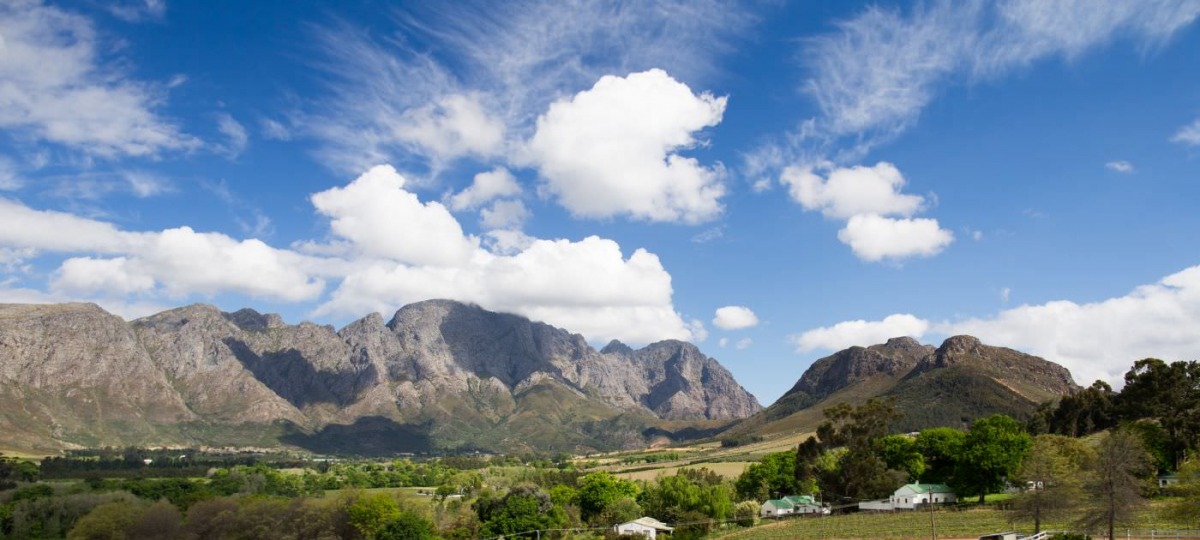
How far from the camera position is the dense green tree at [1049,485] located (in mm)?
59181

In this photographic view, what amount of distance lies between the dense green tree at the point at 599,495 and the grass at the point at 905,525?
27074 mm

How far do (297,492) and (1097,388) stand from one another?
489 feet

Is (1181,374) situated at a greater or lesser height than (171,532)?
greater

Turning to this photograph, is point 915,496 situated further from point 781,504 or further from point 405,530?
point 405,530

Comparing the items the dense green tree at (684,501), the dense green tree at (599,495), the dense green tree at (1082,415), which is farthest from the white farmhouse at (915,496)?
the dense green tree at (599,495)

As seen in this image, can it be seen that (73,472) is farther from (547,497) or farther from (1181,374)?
(1181,374)

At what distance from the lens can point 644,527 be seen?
Answer: 315ft

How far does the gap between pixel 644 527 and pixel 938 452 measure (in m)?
44.2

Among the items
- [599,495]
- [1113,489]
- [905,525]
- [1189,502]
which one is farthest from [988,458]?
[599,495]

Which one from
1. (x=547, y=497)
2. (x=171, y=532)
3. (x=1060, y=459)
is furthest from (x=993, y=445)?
(x=171, y=532)

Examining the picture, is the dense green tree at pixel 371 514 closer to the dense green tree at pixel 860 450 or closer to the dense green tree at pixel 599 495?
the dense green tree at pixel 599 495

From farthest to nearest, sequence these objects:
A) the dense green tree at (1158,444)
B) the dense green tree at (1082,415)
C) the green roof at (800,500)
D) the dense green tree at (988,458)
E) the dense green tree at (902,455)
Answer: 1. the dense green tree at (1082,415)
2. the green roof at (800,500)
3. the dense green tree at (902,455)
4. the dense green tree at (988,458)
5. the dense green tree at (1158,444)

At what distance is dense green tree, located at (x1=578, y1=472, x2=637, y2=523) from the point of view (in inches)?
4469

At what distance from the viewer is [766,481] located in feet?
376
